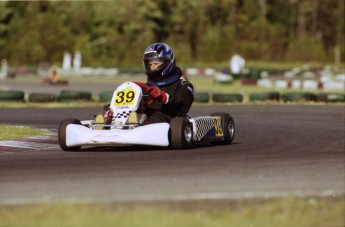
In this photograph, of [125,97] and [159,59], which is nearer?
[125,97]

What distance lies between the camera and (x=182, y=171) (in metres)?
8.82

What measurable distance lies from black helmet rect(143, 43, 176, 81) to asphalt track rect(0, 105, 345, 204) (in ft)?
3.27

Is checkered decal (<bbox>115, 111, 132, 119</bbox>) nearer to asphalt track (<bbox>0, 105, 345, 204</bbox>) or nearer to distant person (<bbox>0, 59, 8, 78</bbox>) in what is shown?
asphalt track (<bbox>0, 105, 345, 204</bbox>)

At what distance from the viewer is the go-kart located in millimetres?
10844

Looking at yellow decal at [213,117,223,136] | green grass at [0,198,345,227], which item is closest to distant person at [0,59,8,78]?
yellow decal at [213,117,223,136]

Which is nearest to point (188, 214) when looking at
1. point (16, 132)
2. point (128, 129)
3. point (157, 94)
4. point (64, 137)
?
point (128, 129)

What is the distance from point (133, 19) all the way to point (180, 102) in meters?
65.1

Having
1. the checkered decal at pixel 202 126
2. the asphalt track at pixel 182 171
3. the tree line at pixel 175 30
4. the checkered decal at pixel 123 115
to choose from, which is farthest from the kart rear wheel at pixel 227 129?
the tree line at pixel 175 30

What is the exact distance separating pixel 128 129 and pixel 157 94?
2.71 feet

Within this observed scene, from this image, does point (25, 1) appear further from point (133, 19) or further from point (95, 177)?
point (95, 177)

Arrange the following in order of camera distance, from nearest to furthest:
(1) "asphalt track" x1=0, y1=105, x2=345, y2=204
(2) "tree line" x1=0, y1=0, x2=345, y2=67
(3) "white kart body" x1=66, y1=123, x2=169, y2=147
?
(1) "asphalt track" x1=0, y1=105, x2=345, y2=204 → (3) "white kart body" x1=66, y1=123, x2=169, y2=147 → (2) "tree line" x1=0, y1=0, x2=345, y2=67

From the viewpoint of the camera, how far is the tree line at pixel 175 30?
69.9 m

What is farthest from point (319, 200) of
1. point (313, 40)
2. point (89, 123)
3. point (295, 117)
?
point (313, 40)

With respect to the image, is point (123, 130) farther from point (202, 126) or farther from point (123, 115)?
point (202, 126)
